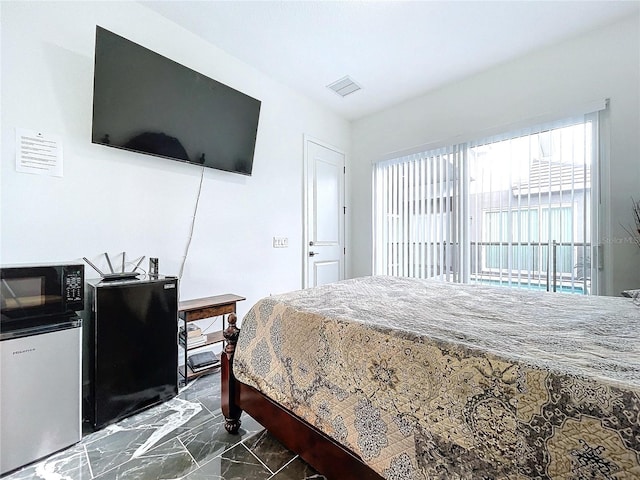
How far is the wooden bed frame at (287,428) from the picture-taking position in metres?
1.08

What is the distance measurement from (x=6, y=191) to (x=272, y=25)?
2.21 m

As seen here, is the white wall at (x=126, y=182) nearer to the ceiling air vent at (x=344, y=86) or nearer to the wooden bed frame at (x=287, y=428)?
the ceiling air vent at (x=344, y=86)

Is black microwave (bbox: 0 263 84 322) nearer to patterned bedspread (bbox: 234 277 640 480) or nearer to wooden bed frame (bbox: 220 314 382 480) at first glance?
wooden bed frame (bbox: 220 314 382 480)

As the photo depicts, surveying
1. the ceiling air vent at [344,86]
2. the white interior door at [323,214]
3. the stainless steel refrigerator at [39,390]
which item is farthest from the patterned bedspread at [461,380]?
the ceiling air vent at [344,86]

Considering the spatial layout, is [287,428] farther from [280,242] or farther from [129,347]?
[280,242]

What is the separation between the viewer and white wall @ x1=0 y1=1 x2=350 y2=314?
5.57ft

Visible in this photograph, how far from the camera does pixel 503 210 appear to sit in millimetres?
2887

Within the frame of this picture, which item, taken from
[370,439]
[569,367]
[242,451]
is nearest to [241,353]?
[242,451]

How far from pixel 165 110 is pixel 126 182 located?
0.63m

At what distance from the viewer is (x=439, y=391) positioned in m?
0.84

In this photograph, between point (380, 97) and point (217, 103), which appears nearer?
point (217, 103)

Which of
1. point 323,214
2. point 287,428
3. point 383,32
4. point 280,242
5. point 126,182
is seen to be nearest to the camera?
point 287,428

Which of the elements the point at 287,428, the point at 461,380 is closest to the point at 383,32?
the point at 461,380

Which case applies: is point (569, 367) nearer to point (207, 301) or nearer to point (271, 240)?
point (207, 301)
